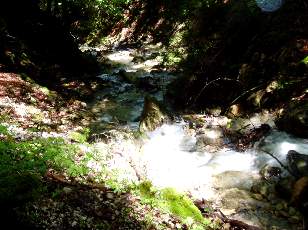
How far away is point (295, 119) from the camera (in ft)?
27.9

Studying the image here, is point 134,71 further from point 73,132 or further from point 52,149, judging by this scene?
point 52,149

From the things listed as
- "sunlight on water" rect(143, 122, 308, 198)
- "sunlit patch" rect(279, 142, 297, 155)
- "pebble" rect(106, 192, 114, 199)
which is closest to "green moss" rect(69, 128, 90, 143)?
"sunlight on water" rect(143, 122, 308, 198)

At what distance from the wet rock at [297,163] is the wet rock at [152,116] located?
13.4ft

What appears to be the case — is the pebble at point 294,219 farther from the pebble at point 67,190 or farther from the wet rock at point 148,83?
the wet rock at point 148,83

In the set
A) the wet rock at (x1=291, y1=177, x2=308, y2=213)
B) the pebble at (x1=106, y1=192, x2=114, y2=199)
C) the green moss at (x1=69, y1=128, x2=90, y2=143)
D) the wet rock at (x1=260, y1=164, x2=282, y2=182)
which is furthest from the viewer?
the green moss at (x1=69, y1=128, x2=90, y2=143)

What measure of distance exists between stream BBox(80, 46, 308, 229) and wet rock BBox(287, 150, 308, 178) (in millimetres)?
220

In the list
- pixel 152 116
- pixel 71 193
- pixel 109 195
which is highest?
pixel 152 116

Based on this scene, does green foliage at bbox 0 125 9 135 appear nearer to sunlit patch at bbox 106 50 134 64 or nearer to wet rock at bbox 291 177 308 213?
wet rock at bbox 291 177 308 213

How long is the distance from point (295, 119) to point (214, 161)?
213 cm

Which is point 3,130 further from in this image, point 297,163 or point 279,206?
point 297,163

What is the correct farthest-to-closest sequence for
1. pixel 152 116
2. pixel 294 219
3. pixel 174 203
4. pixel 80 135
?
pixel 152 116 → pixel 80 135 → pixel 294 219 → pixel 174 203

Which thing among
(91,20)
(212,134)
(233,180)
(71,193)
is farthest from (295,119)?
(91,20)

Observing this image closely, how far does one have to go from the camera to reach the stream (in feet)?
21.4

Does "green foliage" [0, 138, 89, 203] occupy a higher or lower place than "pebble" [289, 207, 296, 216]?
higher
